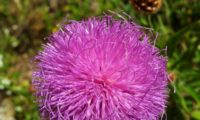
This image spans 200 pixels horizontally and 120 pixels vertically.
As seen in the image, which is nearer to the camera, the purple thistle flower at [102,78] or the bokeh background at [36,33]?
the purple thistle flower at [102,78]

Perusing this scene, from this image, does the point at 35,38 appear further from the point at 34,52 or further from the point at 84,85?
the point at 84,85

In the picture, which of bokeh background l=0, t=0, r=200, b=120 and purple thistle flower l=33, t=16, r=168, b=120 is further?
bokeh background l=0, t=0, r=200, b=120

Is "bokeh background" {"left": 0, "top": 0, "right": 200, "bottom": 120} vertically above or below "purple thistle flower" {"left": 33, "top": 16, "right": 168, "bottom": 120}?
above

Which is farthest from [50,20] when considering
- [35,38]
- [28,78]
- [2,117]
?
[2,117]

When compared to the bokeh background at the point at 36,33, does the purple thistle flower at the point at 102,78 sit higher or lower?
lower
